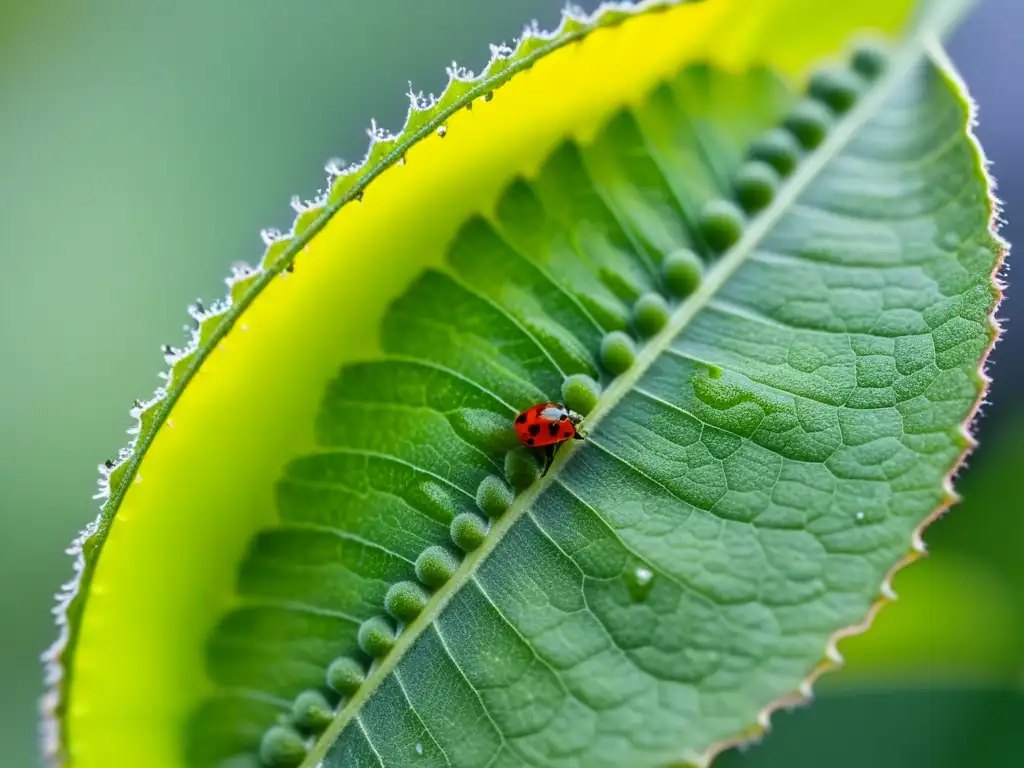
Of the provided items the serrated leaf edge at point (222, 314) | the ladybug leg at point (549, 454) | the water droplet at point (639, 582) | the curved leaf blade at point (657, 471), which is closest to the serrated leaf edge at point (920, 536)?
the curved leaf blade at point (657, 471)

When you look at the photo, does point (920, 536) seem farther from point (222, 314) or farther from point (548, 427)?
point (222, 314)

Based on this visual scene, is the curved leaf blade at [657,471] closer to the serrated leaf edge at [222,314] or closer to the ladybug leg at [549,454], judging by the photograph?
the ladybug leg at [549,454]

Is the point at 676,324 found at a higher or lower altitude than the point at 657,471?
higher

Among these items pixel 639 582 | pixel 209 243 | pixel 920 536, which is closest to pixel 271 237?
pixel 639 582

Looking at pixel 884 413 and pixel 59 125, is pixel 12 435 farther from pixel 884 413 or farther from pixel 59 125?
pixel 884 413

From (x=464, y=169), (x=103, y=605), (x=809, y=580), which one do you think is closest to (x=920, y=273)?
(x=809, y=580)

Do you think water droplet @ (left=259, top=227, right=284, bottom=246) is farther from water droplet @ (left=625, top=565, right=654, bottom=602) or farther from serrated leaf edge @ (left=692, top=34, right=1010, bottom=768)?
serrated leaf edge @ (left=692, top=34, right=1010, bottom=768)
